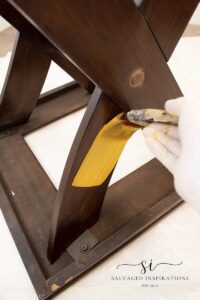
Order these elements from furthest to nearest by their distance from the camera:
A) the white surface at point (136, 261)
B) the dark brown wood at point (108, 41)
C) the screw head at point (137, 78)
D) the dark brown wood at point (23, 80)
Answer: the dark brown wood at point (23, 80)
the white surface at point (136, 261)
the screw head at point (137, 78)
the dark brown wood at point (108, 41)

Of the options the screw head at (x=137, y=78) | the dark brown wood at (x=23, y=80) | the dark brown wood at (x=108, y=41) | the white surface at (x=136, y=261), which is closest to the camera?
the dark brown wood at (x=108, y=41)

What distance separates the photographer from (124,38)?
42 centimetres

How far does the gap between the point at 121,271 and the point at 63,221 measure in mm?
160

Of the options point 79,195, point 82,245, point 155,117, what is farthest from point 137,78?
point 82,245

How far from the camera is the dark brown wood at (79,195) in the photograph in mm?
453

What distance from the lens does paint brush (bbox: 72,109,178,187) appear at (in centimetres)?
44

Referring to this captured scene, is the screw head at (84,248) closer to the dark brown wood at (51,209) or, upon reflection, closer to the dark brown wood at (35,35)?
the dark brown wood at (51,209)

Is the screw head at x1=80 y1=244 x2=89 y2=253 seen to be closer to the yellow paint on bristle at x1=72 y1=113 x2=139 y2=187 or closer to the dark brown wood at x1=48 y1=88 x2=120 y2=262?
the dark brown wood at x1=48 y1=88 x2=120 y2=262

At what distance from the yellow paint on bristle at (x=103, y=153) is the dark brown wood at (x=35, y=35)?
14 cm

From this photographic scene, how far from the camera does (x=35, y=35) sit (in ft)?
2.19

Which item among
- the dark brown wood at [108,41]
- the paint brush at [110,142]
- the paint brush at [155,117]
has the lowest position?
the paint brush at [155,117]

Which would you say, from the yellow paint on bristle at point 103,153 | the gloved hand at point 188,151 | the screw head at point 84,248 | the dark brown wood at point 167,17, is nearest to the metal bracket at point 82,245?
the screw head at point 84,248

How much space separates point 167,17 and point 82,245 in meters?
0.45

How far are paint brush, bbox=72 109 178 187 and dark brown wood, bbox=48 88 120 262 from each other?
1 centimetres
